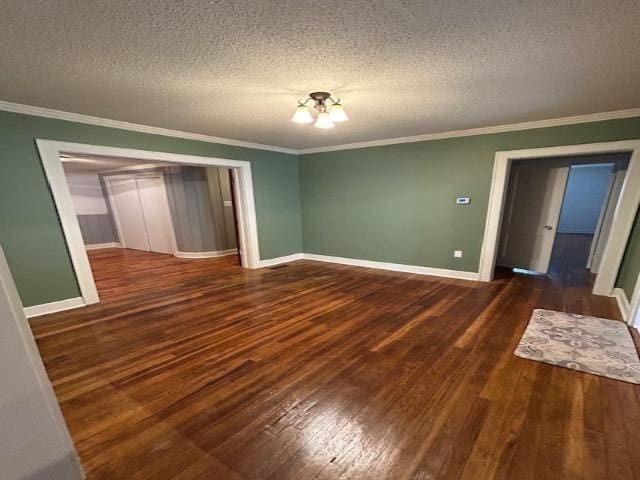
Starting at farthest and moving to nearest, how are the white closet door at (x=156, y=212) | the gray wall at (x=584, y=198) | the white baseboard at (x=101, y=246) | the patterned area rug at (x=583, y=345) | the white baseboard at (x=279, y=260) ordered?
the gray wall at (x=584, y=198) < the white baseboard at (x=101, y=246) < the white closet door at (x=156, y=212) < the white baseboard at (x=279, y=260) < the patterned area rug at (x=583, y=345)

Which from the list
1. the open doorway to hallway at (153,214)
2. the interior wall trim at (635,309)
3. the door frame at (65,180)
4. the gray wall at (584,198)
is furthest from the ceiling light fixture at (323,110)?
the gray wall at (584,198)

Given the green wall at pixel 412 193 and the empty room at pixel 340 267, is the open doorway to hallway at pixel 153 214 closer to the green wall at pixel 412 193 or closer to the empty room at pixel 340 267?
the empty room at pixel 340 267

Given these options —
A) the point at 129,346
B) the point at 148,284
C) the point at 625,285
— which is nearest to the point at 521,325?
the point at 625,285

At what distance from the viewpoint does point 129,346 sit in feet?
8.11

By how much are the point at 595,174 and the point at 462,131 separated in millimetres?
8333

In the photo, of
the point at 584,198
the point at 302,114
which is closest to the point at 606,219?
the point at 302,114

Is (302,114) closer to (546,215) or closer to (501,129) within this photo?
(501,129)

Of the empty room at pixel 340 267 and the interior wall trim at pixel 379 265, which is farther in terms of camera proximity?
the interior wall trim at pixel 379 265

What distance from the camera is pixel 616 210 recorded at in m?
3.33

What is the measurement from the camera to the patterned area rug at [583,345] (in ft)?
6.69

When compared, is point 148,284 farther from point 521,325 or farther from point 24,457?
point 521,325

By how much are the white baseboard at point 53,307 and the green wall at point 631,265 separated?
6.57 meters

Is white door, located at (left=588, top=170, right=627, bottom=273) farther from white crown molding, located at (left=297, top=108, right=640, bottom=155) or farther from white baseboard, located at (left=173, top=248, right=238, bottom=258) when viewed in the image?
white baseboard, located at (left=173, top=248, right=238, bottom=258)

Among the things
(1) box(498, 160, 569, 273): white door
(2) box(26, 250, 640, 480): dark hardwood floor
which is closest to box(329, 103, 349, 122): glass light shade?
(2) box(26, 250, 640, 480): dark hardwood floor
